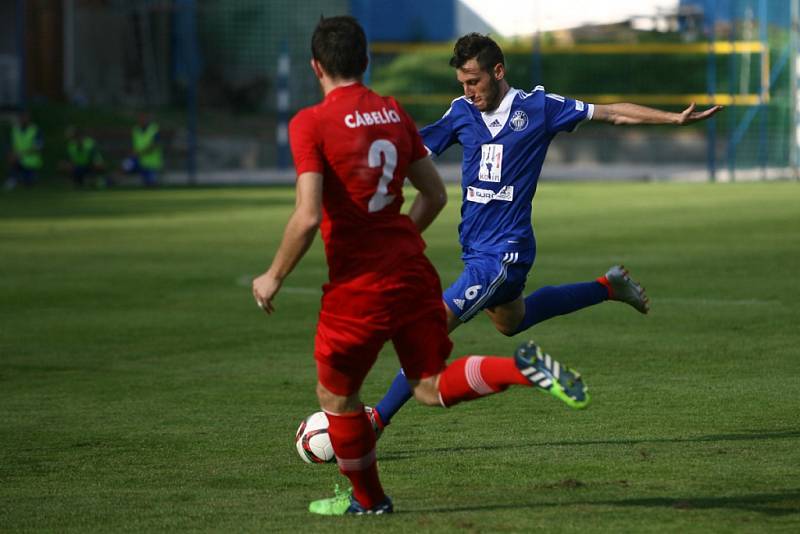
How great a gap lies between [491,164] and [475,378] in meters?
2.63

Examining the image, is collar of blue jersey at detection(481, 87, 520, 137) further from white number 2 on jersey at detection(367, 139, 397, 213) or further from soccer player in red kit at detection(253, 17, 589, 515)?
white number 2 on jersey at detection(367, 139, 397, 213)

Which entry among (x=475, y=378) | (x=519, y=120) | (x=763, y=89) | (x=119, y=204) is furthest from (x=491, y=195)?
(x=763, y=89)

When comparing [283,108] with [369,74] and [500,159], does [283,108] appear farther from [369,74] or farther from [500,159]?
[500,159]

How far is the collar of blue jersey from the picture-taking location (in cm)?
805

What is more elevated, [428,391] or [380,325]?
[380,325]

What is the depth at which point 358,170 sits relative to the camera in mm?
5598

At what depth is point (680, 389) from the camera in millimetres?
8891

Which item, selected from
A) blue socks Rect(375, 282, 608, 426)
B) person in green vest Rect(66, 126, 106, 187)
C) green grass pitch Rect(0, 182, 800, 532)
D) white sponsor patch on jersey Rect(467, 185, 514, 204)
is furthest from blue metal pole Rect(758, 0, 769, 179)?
white sponsor patch on jersey Rect(467, 185, 514, 204)

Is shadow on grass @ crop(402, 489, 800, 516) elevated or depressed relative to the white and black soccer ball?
depressed

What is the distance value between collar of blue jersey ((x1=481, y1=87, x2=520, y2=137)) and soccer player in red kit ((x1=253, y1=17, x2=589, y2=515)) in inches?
89.8

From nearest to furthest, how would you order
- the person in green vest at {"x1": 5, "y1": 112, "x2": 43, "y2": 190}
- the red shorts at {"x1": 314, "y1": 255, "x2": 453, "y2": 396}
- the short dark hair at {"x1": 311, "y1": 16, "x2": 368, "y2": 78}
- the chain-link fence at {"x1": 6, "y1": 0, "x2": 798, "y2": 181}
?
the short dark hair at {"x1": 311, "y1": 16, "x2": 368, "y2": 78}
the red shorts at {"x1": 314, "y1": 255, "x2": 453, "y2": 396}
the person in green vest at {"x1": 5, "y1": 112, "x2": 43, "y2": 190}
the chain-link fence at {"x1": 6, "y1": 0, "x2": 798, "y2": 181}

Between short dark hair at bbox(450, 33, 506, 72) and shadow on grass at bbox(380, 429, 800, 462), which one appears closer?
shadow on grass at bbox(380, 429, 800, 462)

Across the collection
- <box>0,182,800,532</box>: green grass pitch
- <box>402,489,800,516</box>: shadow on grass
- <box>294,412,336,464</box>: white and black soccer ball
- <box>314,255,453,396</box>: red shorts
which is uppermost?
<box>314,255,453,396</box>: red shorts

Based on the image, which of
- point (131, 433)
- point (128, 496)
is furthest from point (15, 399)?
point (128, 496)
